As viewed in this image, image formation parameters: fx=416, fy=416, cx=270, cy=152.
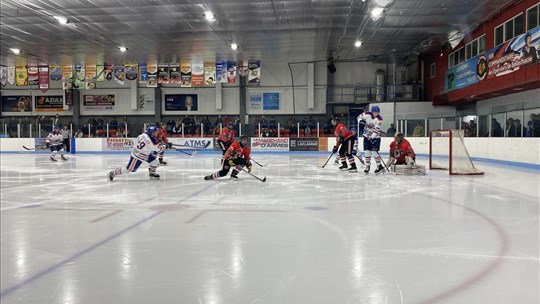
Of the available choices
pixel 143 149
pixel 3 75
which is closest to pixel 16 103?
pixel 3 75

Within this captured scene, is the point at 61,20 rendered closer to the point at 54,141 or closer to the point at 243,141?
the point at 54,141

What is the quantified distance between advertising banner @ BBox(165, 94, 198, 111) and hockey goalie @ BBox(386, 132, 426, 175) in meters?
18.7

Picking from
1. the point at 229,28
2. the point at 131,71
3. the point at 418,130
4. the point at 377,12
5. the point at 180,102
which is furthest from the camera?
the point at 180,102

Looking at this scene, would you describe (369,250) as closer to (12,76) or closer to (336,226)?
(336,226)

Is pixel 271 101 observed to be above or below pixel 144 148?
above

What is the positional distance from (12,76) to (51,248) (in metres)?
21.3

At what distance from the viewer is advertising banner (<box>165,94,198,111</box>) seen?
2647 centimetres

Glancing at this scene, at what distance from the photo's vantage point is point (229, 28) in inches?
656

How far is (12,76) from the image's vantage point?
20.9 meters

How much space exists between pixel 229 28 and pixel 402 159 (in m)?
9.89

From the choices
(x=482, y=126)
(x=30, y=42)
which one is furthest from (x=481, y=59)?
(x=30, y=42)

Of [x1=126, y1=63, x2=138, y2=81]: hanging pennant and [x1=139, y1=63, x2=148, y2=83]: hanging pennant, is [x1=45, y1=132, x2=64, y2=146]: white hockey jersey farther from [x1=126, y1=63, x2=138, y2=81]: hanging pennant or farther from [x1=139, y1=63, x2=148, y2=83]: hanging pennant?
[x1=139, y1=63, x2=148, y2=83]: hanging pennant

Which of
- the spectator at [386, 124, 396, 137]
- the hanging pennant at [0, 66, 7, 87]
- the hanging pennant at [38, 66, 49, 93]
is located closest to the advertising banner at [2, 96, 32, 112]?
the hanging pennant at [0, 66, 7, 87]

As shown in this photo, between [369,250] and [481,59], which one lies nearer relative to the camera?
[369,250]
